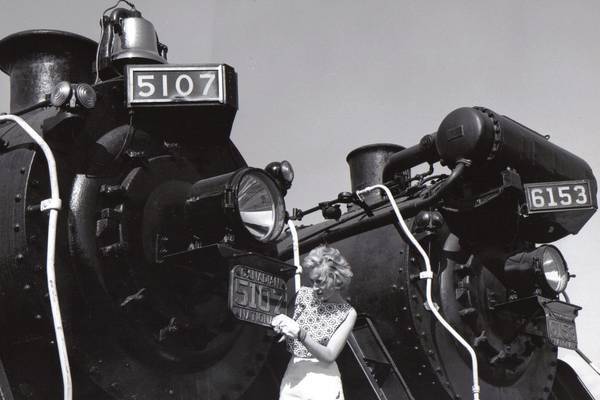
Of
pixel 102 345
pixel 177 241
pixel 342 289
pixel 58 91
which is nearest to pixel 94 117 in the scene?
pixel 58 91

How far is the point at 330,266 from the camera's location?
3.35 m

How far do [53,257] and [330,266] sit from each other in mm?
1162

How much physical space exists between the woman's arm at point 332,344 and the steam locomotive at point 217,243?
32 cm

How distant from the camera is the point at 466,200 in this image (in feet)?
16.1

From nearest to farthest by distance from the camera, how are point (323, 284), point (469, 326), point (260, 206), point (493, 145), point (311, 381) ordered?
point (311, 381)
point (323, 284)
point (260, 206)
point (493, 145)
point (469, 326)

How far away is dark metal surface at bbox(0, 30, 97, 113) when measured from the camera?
390 centimetres

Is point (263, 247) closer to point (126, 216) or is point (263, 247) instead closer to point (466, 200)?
point (126, 216)

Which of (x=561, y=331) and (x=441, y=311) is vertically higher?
(x=441, y=311)

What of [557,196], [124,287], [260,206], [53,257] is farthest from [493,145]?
[53,257]

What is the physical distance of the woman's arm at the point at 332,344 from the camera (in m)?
3.13

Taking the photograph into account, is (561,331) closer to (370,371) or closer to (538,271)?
(538,271)

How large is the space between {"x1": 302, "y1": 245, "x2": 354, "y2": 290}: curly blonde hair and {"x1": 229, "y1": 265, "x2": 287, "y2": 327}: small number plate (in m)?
0.21

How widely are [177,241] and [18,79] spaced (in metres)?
1.25

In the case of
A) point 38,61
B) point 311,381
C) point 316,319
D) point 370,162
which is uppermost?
point 38,61
